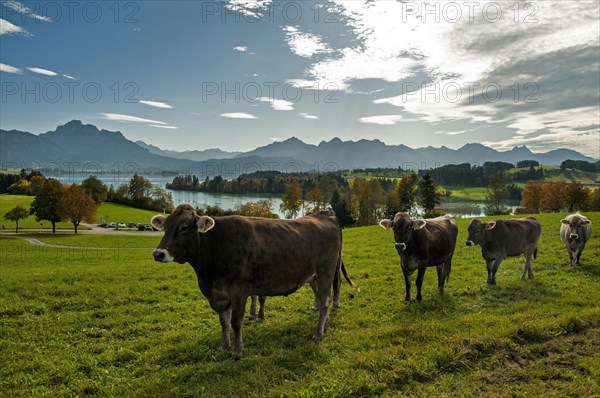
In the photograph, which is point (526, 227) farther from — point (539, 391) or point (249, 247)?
point (249, 247)

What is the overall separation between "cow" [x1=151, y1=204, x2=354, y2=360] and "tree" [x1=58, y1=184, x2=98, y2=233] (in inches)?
2469

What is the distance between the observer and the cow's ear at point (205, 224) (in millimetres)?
5829

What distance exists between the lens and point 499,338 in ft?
20.4

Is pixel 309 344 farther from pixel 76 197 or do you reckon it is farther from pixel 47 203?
pixel 47 203

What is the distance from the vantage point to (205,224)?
588cm

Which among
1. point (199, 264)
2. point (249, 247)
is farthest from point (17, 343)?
point (249, 247)

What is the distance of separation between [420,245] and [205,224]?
6407mm

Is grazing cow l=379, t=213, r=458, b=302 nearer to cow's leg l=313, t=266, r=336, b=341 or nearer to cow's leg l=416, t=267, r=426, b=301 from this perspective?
cow's leg l=416, t=267, r=426, b=301

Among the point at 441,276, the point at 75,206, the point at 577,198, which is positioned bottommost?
the point at 75,206

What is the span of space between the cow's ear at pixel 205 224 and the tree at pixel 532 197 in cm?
7937

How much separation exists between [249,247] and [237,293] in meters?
0.83

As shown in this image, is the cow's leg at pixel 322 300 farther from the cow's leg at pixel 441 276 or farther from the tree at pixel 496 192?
the tree at pixel 496 192

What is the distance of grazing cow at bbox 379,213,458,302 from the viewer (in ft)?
30.7

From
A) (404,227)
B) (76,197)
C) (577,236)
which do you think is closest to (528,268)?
(577,236)
